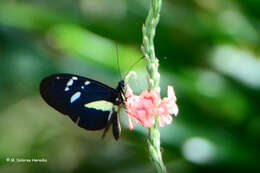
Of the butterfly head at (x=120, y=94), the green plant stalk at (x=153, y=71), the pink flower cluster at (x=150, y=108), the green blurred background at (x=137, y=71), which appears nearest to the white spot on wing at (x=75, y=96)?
the butterfly head at (x=120, y=94)

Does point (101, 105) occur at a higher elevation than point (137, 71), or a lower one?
lower

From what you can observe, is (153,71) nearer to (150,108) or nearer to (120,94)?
(150,108)

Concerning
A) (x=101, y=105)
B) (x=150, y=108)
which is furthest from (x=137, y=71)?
(x=150, y=108)

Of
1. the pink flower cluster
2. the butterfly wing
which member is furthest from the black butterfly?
the pink flower cluster

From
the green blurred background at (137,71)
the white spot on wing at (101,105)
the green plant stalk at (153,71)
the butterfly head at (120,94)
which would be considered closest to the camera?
the green plant stalk at (153,71)

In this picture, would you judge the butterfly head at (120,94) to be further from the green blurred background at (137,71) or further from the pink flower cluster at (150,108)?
the green blurred background at (137,71)

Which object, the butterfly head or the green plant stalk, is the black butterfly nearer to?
the butterfly head

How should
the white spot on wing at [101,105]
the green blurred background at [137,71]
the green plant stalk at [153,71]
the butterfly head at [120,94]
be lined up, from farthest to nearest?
1. the green blurred background at [137,71]
2. the white spot on wing at [101,105]
3. the butterfly head at [120,94]
4. the green plant stalk at [153,71]

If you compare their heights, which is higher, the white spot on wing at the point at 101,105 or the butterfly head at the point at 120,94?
the butterfly head at the point at 120,94
